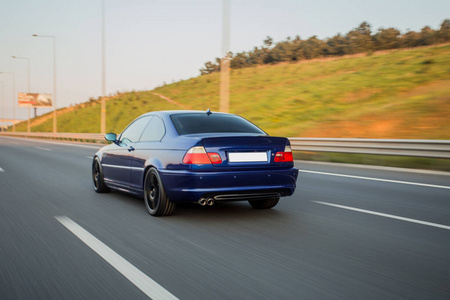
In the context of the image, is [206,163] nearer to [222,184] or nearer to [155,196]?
[222,184]

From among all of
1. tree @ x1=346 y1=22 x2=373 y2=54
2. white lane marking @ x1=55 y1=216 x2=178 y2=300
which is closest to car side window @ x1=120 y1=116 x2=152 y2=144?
white lane marking @ x1=55 y1=216 x2=178 y2=300

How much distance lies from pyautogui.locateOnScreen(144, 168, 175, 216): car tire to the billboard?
85.2m

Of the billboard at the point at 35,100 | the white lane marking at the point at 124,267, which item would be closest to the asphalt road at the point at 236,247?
the white lane marking at the point at 124,267

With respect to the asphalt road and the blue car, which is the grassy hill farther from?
the blue car

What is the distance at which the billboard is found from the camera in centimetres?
8472

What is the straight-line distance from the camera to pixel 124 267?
396cm

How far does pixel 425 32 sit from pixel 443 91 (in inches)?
1758

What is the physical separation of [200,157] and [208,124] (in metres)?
1.02

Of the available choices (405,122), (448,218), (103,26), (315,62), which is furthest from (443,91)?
(315,62)

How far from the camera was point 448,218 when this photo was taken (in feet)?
19.8

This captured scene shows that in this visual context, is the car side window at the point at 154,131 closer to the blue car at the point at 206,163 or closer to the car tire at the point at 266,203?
the blue car at the point at 206,163

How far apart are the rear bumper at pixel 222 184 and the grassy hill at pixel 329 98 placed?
39.2ft

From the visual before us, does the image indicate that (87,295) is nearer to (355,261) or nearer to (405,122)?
(355,261)

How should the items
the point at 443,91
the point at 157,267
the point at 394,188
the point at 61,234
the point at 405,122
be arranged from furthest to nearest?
1. the point at 443,91
2. the point at 405,122
3. the point at 394,188
4. the point at 61,234
5. the point at 157,267
